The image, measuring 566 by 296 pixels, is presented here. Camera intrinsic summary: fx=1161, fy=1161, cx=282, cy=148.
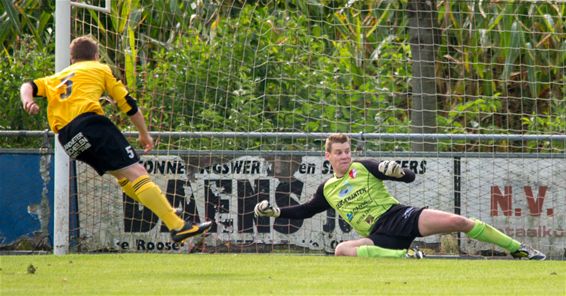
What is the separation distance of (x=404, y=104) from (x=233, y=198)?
12.2ft

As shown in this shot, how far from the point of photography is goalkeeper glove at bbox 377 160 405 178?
9578mm

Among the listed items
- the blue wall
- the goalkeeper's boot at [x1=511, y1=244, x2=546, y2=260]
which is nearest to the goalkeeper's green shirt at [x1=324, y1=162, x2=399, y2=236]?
the goalkeeper's boot at [x1=511, y1=244, x2=546, y2=260]

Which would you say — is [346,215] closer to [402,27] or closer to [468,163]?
[468,163]

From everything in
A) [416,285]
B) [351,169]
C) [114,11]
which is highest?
[114,11]

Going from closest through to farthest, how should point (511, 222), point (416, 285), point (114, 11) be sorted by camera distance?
point (416, 285) → point (511, 222) → point (114, 11)

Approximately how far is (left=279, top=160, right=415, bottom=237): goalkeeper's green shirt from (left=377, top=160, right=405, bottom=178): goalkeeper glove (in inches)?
17.8

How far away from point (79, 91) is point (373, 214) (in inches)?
113

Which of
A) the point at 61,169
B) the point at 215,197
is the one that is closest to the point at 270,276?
the point at 61,169

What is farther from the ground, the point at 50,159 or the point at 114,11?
the point at 114,11

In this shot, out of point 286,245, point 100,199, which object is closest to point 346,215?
point 286,245

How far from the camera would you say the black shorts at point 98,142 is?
8.93m

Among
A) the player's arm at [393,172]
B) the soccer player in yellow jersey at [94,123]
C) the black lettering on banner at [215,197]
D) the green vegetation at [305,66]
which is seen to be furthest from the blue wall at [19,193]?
the player's arm at [393,172]

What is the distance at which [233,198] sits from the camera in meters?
11.8

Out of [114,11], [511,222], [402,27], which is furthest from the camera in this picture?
[402,27]
